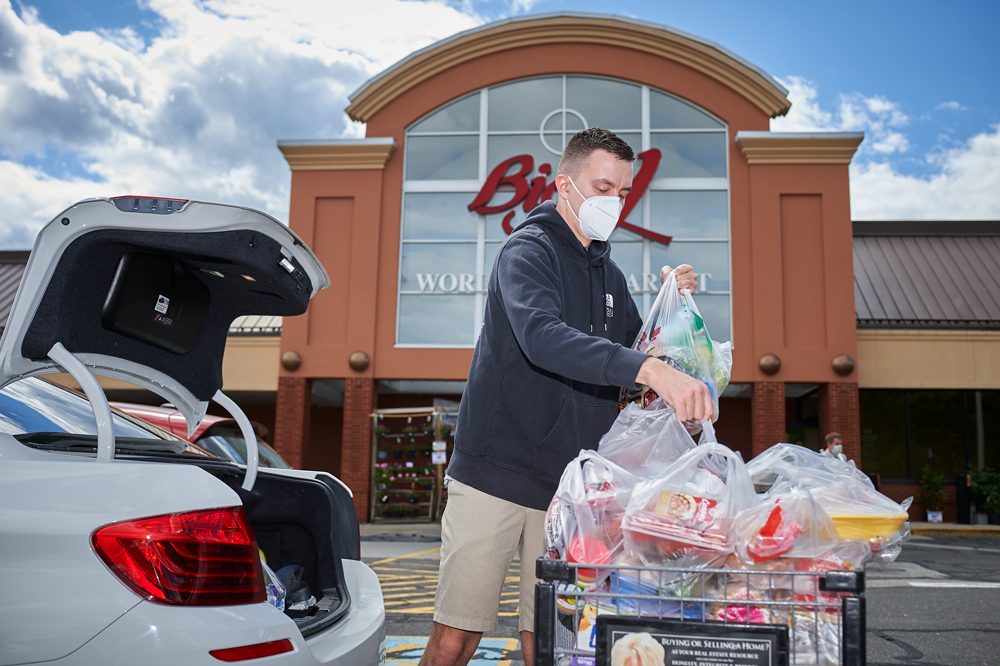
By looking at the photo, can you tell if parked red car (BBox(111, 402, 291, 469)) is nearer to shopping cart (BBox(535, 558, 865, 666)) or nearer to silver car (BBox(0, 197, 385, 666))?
silver car (BBox(0, 197, 385, 666))

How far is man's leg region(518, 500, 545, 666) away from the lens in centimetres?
278

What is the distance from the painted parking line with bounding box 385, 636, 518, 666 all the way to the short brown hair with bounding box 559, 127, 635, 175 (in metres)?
2.82

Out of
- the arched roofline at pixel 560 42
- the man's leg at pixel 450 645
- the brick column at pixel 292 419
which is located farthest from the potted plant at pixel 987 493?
the man's leg at pixel 450 645

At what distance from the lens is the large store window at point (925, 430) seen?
19750mm

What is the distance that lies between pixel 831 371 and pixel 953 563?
8.05 metres

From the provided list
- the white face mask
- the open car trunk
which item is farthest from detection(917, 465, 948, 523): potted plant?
the open car trunk

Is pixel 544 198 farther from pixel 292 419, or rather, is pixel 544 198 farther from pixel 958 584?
pixel 958 584

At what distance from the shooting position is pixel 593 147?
2.92 meters

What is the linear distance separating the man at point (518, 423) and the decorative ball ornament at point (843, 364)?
15.8 m

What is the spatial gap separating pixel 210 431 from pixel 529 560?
4.64 m

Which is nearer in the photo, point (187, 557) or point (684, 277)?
point (187, 557)

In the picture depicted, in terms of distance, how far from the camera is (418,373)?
18.3m

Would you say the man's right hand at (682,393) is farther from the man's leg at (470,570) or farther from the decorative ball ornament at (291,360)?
the decorative ball ornament at (291,360)

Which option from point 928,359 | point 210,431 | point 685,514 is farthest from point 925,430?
point 685,514
